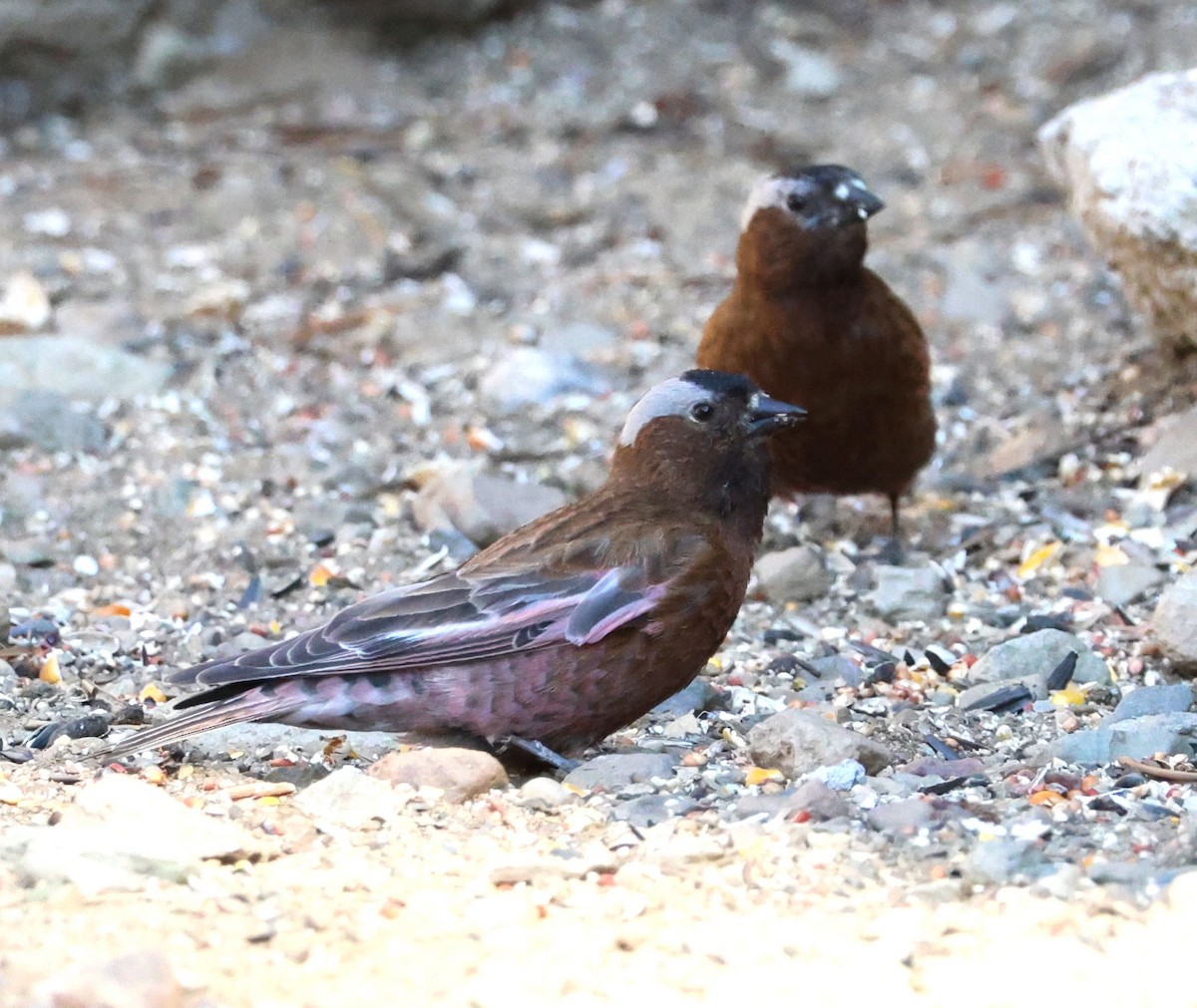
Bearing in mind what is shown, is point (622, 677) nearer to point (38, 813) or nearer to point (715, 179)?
point (38, 813)

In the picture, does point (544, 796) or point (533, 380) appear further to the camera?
point (533, 380)

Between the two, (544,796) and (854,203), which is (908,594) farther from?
(544,796)

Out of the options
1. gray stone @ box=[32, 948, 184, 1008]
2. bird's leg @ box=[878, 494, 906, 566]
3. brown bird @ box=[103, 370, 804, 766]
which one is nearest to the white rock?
bird's leg @ box=[878, 494, 906, 566]

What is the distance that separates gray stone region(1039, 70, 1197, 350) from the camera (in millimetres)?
5238


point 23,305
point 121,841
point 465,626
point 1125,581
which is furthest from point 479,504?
point 23,305

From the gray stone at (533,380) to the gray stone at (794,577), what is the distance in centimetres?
144

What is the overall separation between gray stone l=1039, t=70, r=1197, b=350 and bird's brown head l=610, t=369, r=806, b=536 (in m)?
1.54

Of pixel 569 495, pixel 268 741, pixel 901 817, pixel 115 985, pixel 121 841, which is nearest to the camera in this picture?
pixel 115 985

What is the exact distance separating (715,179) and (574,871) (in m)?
5.51

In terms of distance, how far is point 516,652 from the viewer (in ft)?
12.9

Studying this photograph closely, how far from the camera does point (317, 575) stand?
5.38 m

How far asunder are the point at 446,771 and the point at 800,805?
0.71 meters

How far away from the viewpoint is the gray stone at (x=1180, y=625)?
441cm

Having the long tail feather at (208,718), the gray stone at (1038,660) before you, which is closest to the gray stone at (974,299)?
the gray stone at (1038,660)
